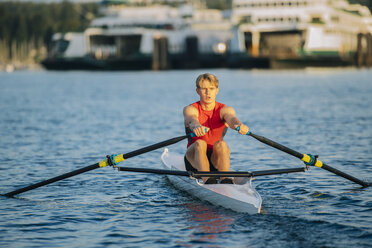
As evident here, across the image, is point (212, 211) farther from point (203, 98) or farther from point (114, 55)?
point (114, 55)

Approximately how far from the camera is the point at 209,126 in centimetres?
1082

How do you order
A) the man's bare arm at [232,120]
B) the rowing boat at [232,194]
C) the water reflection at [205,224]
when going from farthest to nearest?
the man's bare arm at [232,120]
the rowing boat at [232,194]
the water reflection at [205,224]

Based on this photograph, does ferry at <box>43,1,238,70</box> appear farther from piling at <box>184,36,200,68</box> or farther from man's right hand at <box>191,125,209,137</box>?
man's right hand at <box>191,125,209,137</box>

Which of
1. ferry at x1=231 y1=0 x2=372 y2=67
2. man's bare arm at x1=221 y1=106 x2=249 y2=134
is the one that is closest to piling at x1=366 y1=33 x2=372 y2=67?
ferry at x1=231 y1=0 x2=372 y2=67

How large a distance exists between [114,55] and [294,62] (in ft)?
117

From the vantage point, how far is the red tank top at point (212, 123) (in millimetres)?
10727

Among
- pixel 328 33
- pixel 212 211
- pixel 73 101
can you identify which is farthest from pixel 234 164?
pixel 328 33

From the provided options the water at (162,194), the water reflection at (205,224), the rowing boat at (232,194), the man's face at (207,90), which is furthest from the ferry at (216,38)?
the water reflection at (205,224)

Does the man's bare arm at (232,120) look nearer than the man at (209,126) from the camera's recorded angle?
Yes

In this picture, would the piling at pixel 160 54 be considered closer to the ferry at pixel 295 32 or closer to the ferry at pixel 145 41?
the ferry at pixel 145 41

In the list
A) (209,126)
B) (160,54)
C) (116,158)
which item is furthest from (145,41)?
(209,126)

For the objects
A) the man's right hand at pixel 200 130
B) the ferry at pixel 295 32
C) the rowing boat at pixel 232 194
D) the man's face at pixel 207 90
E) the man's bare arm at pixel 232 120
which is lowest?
the rowing boat at pixel 232 194

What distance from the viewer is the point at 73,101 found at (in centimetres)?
4038

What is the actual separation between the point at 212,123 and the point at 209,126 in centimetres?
8
